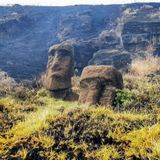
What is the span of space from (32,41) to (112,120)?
29225 mm

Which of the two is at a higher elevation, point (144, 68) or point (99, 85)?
point (99, 85)

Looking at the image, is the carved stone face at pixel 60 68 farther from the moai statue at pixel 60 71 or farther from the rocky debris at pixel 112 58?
the rocky debris at pixel 112 58

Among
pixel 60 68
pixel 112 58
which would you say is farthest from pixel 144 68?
pixel 60 68

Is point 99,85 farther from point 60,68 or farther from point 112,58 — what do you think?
point 112,58

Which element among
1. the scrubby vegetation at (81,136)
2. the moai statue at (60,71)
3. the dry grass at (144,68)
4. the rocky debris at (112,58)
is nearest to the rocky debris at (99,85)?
the scrubby vegetation at (81,136)

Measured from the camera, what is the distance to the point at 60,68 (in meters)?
15.3

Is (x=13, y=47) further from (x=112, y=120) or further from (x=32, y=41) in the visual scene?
(x=112, y=120)

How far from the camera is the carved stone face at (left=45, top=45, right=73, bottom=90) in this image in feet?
48.8

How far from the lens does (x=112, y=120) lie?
25.7 feet

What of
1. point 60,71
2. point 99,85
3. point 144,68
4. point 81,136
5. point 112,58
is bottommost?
point 112,58

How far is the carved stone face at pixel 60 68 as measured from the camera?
48.8 ft

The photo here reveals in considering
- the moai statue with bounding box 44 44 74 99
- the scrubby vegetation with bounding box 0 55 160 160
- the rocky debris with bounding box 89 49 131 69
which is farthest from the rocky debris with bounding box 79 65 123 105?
the rocky debris with bounding box 89 49 131 69

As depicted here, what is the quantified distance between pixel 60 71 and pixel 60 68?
241 mm

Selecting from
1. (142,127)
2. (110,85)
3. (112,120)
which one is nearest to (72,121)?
(112,120)
